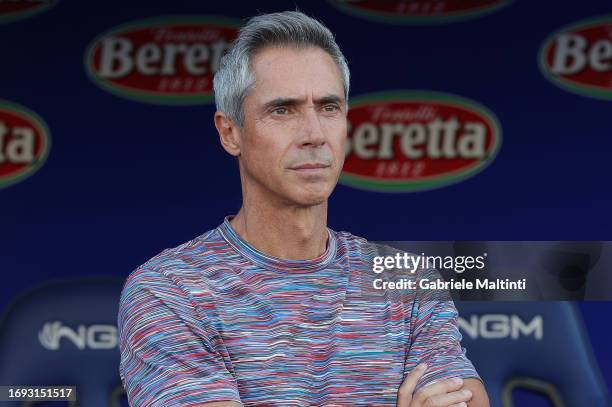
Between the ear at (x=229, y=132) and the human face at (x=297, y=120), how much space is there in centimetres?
7

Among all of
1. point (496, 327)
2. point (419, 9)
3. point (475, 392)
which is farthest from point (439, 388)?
point (419, 9)

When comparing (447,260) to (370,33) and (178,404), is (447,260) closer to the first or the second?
(370,33)

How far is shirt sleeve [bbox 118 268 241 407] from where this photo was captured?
187 cm

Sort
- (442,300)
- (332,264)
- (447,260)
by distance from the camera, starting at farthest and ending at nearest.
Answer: (447,260), (442,300), (332,264)

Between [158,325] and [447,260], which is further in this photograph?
[447,260]

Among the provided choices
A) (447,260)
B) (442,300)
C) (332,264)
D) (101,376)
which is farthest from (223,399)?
(101,376)

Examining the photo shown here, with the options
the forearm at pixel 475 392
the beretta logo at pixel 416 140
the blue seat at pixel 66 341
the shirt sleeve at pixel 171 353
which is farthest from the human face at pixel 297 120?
the blue seat at pixel 66 341

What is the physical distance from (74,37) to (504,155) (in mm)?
1541

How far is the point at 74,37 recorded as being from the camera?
11.6 feet

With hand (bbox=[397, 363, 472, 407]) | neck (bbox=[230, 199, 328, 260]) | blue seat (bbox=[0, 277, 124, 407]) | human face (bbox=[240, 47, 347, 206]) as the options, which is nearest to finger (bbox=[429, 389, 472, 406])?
hand (bbox=[397, 363, 472, 407])

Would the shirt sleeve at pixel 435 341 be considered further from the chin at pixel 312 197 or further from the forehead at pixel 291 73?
the forehead at pixel 291 73

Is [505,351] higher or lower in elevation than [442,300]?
lower

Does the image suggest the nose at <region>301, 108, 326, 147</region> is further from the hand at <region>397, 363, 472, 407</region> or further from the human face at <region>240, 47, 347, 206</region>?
the hand at <region>397, 363, 472, 407</region>

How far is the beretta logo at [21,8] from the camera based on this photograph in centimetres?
353
